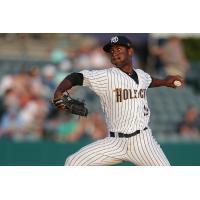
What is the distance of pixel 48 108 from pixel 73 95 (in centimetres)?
58

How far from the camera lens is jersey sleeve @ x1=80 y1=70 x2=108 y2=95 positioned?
5078 mm

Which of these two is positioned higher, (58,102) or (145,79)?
(145,79)

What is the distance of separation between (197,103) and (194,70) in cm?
175

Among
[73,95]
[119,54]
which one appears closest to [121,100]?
[119,54]

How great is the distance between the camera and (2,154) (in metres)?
8.60

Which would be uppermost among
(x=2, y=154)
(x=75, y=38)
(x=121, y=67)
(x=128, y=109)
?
(x=75, y=38)

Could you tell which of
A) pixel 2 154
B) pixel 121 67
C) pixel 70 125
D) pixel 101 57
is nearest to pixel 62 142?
pixel 70 125

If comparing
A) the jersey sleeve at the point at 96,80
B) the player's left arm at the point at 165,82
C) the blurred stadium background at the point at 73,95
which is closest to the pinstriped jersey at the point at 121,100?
the jersey sleeve at the point at 96,80

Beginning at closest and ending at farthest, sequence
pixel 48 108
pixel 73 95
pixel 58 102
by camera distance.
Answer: pixel 58 102 < pixel 48 108 < pixel 73 95

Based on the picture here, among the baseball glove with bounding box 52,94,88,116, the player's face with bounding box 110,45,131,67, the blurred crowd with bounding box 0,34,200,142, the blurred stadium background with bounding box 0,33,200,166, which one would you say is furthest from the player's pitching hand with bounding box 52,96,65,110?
the blurred crowd with bounding box 0,34,200,142

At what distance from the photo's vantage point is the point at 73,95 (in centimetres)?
942

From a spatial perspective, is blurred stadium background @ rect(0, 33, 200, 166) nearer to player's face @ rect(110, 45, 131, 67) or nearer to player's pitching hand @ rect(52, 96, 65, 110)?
player's face @ rect(110, 45, 131, 67)

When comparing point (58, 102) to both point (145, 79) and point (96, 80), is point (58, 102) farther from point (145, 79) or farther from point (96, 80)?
point (145, 79)

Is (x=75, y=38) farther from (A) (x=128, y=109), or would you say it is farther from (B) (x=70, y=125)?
(A) (x=128, y=109)
